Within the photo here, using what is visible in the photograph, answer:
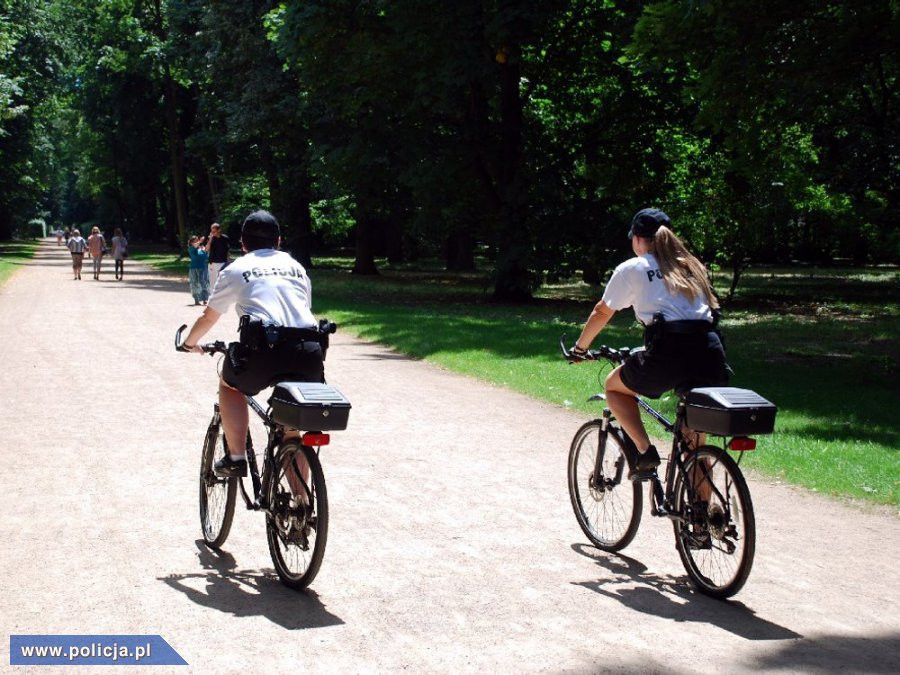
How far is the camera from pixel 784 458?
941cm

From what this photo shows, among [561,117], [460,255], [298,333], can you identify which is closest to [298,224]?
[460,255]

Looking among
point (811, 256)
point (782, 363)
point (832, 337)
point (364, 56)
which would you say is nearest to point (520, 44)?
point (364, 56)

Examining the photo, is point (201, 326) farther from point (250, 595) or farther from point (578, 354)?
point (578, 354)

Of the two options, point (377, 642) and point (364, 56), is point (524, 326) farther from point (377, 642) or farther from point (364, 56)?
point (377, 642)

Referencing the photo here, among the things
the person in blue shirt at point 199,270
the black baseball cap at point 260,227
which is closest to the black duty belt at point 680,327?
the black baseball cap at point 260,227

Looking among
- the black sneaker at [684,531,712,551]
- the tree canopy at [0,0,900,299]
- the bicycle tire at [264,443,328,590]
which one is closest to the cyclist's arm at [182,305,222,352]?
the bicycle tire at [264,443,328,590]

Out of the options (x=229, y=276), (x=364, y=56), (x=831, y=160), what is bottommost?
(x=229, y=276)

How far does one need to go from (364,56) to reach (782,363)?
14407 mm

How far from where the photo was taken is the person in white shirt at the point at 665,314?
19.3 ft

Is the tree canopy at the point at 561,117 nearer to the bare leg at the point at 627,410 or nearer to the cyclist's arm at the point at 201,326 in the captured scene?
the bare leg at the point at 627,410

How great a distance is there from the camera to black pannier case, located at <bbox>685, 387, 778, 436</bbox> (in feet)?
17.6

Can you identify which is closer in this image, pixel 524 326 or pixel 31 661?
pixel 31 661

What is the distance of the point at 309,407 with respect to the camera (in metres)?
5.29

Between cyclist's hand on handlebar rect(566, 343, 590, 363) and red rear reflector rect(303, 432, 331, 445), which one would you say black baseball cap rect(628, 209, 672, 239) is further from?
red rear reflector rect(303, 432, 331, 445)
